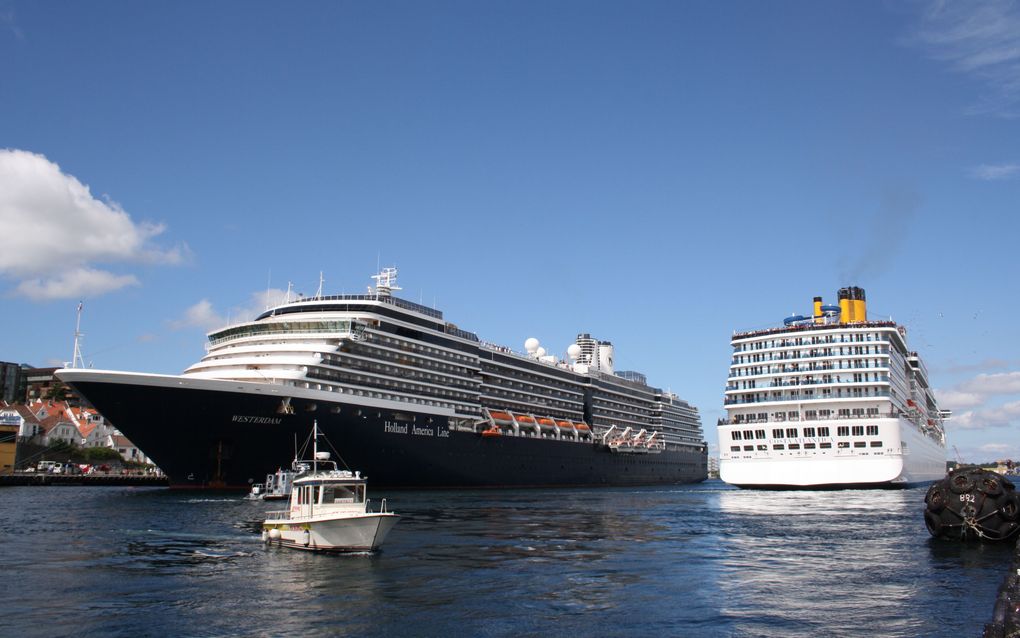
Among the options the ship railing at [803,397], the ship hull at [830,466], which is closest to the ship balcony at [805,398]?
the ship railing at [803,397]

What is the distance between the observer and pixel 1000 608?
8.41m

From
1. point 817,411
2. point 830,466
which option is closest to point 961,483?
point 830,466

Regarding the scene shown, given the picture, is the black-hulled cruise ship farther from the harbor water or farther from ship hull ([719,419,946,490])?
ship hull ([719,419,946,490])

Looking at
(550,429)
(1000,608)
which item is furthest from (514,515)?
(550,429)

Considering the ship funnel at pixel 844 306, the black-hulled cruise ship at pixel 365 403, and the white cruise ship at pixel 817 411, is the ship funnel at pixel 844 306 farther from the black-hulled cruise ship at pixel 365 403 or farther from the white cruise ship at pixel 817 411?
the black-hulled cruise ship at pixel 365 403

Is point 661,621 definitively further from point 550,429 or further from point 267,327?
point 550,429

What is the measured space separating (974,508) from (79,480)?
306 feet

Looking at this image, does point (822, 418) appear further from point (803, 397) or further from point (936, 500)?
point (936, 500)

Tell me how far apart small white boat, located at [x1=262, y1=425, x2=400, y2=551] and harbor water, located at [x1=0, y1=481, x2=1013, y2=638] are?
749mm

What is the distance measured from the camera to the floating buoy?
3044 cm

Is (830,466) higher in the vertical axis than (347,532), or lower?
higher

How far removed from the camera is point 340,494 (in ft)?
97.9

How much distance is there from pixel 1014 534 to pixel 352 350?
4877 cm

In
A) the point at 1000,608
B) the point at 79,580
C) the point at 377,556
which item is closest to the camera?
the point at 1000,608
